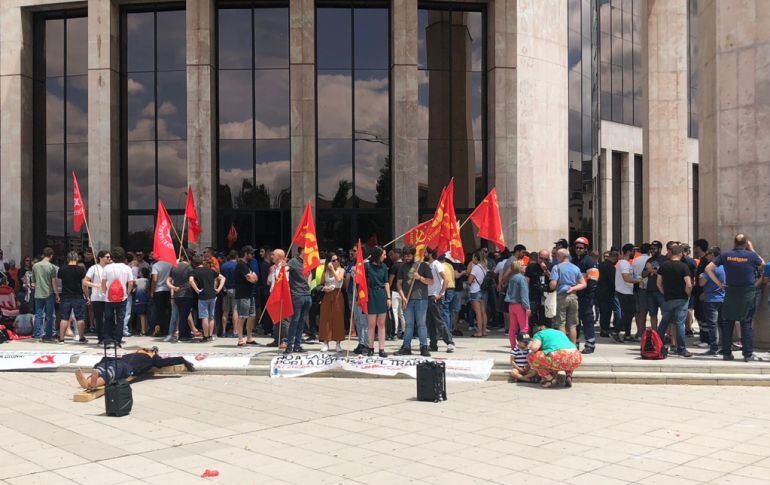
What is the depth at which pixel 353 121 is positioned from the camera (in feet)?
74.1

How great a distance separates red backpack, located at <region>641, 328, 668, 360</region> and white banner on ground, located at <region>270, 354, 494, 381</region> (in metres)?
2.70

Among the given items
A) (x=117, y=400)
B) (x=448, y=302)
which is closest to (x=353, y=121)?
(x=448, y=302)

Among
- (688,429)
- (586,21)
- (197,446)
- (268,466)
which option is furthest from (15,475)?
(586,21)

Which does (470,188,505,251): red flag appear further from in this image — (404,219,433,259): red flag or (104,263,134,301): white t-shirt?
(104,263,134,301): white t-shirt

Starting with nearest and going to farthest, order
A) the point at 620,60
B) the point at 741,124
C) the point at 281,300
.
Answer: the point at 281,300 → the point at 741,124 → the point at 620,60

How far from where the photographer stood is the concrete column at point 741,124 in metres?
14.6

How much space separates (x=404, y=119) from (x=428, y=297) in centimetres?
887

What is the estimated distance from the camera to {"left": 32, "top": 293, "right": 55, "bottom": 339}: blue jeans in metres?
16.2

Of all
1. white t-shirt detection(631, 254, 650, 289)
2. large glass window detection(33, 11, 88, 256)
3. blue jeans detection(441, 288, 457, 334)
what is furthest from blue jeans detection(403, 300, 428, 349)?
large glass window detection(33, 11, 88, 256)

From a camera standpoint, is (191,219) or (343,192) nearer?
(191,219)

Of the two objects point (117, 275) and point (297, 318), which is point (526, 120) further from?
point (117, 275)

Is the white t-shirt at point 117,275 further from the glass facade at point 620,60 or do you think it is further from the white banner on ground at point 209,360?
the glass facade at point 620,60

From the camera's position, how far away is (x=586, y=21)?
30.0 m

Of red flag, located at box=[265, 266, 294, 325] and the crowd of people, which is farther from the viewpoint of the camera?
red flag, located at box=[265, 266, 294, 325]
